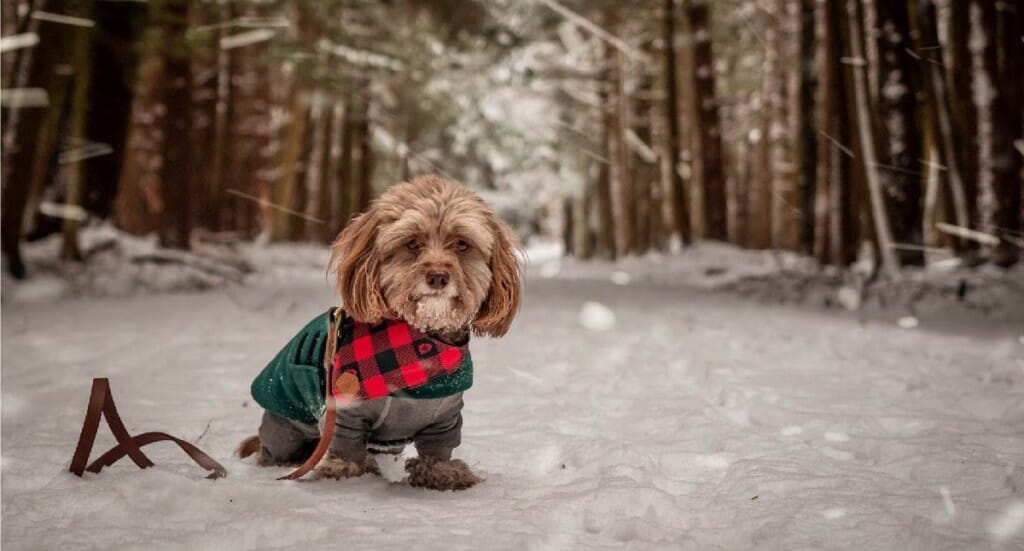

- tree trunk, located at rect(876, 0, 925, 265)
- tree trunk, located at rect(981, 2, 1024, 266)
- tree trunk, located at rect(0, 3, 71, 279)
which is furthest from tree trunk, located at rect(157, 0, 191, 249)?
tree trunk, located at rect(981, 2, 1024, 266)

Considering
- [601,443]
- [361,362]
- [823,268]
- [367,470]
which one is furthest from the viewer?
[823,268]

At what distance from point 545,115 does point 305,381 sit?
23.3 meters

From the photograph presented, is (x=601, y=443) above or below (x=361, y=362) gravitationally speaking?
below

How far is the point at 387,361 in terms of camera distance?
3.23m

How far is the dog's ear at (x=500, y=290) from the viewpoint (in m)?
3.51

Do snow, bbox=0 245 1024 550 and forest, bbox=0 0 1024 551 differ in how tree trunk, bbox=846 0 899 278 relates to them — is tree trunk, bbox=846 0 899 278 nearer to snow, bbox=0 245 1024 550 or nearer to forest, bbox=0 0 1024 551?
forest, bbox=0 0 1024 551

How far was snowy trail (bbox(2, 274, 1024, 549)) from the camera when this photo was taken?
2811mm

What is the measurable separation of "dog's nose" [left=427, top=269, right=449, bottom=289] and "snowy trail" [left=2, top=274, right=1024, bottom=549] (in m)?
1.01

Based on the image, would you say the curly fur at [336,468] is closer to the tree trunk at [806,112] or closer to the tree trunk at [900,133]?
the tree trunk at [900,133]

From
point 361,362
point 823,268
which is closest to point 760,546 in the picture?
point 361,362

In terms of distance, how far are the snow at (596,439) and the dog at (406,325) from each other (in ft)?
0.68

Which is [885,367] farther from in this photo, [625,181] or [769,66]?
[625,181]

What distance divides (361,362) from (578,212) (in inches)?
1044

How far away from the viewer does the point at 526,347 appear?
26.1 ft
